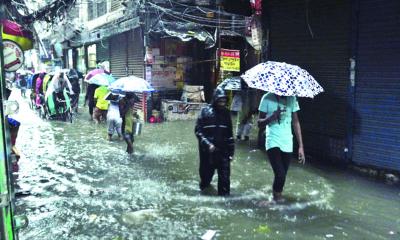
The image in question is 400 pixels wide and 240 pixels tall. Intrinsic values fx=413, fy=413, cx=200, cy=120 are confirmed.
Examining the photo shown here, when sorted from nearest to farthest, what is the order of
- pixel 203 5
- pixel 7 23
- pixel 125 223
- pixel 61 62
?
pixel 125 223
pixel 7 23
pixel 203 5
pixel 61 62

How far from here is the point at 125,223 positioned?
516cm

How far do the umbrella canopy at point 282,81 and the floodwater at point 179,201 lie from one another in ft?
5.26

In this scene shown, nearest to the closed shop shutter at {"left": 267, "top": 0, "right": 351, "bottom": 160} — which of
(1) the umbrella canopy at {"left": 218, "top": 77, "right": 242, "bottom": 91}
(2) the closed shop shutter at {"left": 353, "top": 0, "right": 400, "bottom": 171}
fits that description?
(2) the closed shop shutter at {"left": 353, "top": 0, "right": 400, "bottom": 171}

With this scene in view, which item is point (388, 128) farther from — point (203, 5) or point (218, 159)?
point (203, 5)

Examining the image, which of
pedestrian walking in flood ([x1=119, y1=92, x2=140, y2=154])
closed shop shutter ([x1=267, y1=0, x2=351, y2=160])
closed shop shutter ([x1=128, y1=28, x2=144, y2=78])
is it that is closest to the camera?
closed shop shutter ([x1=267, y1=0, x2=351, y2=160])

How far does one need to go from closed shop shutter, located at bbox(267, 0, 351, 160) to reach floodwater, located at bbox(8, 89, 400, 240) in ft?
2.33

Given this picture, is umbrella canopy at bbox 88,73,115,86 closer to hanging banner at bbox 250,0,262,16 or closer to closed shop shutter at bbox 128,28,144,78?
closed shop shutter at bbox 128,28,144,78

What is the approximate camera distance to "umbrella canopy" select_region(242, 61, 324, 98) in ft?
18.1

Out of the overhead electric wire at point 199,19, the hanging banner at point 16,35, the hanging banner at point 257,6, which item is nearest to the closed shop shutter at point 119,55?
the overhead electric wire at point 199,19

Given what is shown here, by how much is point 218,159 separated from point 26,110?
1528cm

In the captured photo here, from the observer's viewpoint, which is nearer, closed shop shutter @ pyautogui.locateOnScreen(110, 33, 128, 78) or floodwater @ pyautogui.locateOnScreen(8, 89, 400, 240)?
floodwater @ pyautogui.locateOnScreen(8, 89, 400, 240)

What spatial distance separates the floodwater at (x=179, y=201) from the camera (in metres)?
4.95

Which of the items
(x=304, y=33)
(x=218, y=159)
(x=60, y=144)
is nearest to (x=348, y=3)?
(x=304, y=33)

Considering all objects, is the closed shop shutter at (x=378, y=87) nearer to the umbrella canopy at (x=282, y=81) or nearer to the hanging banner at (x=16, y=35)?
the umbrella canopy at (x=282, y=81)
